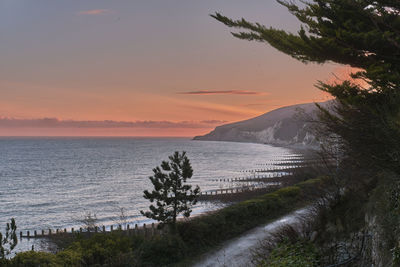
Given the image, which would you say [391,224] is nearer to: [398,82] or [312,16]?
[398,82]

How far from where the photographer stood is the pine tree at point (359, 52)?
25.8 ft

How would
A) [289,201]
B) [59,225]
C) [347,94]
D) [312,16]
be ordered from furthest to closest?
[59,225] < [289,201] < [312,16] < [347,94]

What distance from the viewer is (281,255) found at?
35.4 ft

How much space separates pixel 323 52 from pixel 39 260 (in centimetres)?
1131

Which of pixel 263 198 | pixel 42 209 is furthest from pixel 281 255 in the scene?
pixel 42 209

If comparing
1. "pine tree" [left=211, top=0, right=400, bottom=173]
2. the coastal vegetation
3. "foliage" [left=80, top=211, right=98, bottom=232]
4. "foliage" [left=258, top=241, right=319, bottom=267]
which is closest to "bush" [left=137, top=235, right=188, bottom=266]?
the coastal vegetation

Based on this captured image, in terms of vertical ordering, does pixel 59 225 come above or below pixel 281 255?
below

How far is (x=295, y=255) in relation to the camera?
10.1 m

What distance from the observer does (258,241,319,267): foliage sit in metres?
9.20

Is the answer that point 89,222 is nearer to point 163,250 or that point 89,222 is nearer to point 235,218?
point 163,250

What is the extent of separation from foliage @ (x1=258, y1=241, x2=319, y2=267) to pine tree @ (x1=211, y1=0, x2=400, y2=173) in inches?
119

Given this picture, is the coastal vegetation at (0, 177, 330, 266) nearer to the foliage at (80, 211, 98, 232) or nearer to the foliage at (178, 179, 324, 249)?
the foliage at (178, 179, 324, 249)

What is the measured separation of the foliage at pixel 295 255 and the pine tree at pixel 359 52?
302cm

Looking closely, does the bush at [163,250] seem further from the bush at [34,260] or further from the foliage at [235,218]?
the bush at [34,260]
